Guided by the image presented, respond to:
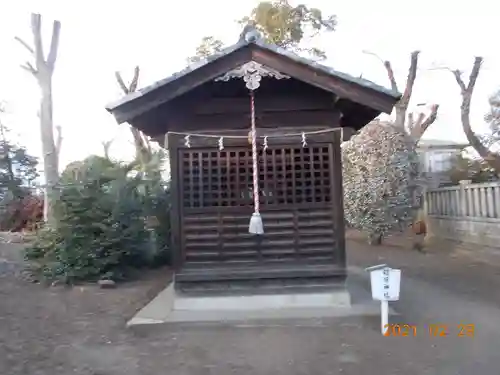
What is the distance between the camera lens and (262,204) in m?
8.87

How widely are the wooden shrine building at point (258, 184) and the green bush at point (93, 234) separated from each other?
441cm

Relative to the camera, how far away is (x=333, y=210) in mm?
8867

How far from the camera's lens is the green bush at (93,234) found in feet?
41.3

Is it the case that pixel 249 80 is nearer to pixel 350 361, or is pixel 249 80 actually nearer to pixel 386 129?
pixel 350 361

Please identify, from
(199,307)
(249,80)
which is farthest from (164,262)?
(249,80)

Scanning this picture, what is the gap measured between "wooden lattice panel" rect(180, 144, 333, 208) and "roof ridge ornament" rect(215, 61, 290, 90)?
1091 millimetres

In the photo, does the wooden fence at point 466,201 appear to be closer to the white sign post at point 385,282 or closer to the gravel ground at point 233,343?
the gravel ground at point 233,343

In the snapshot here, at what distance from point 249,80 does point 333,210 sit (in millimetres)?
2276

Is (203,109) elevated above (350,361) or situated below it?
above

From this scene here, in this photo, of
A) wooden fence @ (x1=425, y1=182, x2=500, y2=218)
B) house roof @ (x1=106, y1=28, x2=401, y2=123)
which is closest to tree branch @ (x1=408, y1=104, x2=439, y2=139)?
wooden fence @ (x1=425, y1=182, x2=500, y2=218)

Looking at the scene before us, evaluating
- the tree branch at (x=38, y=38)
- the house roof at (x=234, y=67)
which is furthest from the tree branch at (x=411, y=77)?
the house roof at (x=234, y=67)
